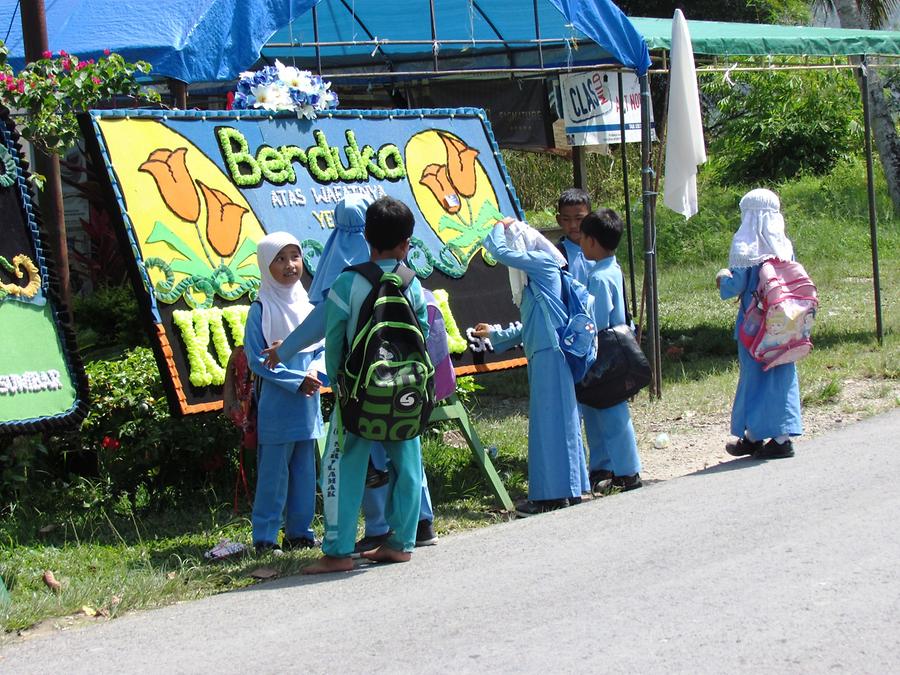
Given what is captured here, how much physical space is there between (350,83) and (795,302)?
6.64m

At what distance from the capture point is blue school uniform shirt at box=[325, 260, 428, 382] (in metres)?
5.45

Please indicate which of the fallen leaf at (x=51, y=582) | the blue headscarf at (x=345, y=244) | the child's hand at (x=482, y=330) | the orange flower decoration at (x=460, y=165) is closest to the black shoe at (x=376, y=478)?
the blue headscarf at (x=345, y=244)

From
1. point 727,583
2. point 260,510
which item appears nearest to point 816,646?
point 727,583

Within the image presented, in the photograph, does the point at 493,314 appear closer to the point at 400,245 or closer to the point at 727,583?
the point at 400,245

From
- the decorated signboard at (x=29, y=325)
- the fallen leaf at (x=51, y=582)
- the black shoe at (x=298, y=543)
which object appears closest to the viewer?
the fallen leaf at (x=51, y=582)

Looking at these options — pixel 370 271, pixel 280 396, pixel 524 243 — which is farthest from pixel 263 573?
pixel 524 243

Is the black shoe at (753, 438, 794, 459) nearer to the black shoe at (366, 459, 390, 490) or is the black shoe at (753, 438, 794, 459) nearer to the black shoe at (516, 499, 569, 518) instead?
the black shoe at (516, 499, 569, 518)

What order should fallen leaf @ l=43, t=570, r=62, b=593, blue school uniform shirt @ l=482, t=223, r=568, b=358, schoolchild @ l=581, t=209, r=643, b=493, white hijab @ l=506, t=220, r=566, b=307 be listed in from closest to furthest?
fallen leaf @ l=43, t=570, r=62, b=593 < blue school uniform shirt @ l=482, t=223, r=568, b=358 < white hijab @ l=506, t=220, r=566, b=307 < schoolchild @ l=581, t=209, r=643, b=493

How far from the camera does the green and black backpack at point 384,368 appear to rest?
539 cm

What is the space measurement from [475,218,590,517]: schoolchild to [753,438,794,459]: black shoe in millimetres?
1552

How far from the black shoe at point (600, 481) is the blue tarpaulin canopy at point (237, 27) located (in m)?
3.37

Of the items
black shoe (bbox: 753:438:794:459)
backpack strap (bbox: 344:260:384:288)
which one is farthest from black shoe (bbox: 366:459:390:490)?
black shoe (bbox: 753:438:794:459)

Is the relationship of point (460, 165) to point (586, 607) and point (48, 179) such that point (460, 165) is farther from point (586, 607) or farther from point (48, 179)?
point (586, 607)

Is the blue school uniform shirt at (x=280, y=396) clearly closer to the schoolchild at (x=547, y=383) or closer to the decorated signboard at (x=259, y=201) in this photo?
the decorated signboard at (x=259, y=201)
